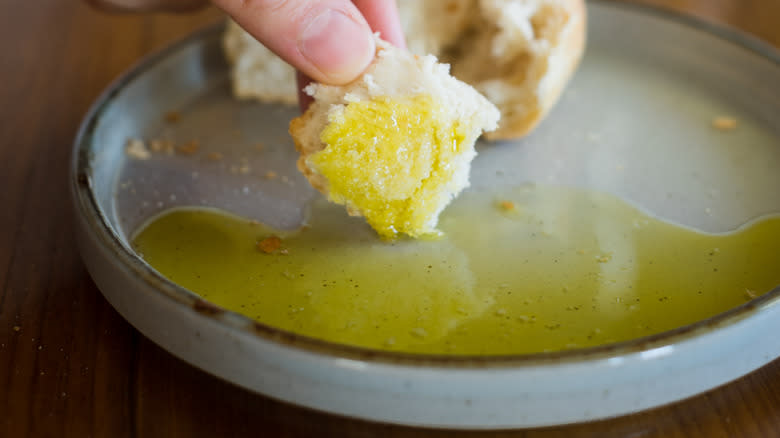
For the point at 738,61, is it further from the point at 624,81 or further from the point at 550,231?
the point at 550,231

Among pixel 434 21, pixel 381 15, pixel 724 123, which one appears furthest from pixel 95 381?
pixel 724 123

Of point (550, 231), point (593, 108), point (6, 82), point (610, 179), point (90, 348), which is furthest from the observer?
point (6, 82)

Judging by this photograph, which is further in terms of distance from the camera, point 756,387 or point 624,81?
point 624,81

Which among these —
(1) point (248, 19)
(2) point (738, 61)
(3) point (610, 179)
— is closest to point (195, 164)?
(1) point (248, 19)

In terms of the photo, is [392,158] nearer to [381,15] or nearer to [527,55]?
[381,15]

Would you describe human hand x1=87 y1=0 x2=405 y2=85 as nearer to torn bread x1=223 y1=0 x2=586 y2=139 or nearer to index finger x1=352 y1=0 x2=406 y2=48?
index finger x1=352 y1=0 x2=406 y2=48

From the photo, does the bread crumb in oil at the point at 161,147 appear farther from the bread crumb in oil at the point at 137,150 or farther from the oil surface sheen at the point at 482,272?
the oil surface sheen at the point at 482,272
